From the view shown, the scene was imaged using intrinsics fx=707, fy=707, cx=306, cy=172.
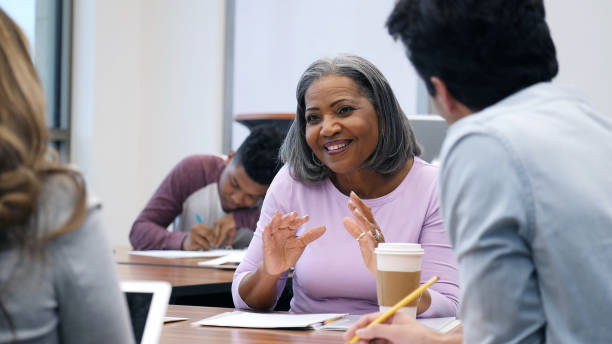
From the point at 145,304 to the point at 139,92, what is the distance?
4.29 metres

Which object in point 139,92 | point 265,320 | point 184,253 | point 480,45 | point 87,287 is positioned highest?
point 480,45

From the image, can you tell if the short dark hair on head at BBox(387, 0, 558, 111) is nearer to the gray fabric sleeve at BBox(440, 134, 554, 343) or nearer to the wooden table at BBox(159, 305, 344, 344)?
the gray fabric sleeve at BBox(440, 134, 554, 343)

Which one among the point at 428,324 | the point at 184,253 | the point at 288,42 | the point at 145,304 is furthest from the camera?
the point at 288,42

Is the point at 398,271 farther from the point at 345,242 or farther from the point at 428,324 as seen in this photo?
the point at 345,242

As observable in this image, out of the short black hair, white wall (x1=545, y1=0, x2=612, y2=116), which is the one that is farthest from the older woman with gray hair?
white wall (x1=545, y1=0, x2=612, y2=116)

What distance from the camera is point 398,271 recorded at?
4.27ft

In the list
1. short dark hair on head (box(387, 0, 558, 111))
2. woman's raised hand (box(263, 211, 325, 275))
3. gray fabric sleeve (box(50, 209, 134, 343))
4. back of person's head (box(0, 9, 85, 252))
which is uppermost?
short dark hair on head (box(387, 0, 558, 111))

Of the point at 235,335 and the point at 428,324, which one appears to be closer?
the point at 235,335

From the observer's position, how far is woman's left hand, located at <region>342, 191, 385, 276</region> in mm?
1518

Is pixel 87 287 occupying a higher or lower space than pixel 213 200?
higher

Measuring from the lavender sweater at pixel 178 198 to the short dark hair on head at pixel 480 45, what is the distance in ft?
A: 7.67

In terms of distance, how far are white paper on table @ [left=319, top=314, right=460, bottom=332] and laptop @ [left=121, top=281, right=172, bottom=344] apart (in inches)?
19.0

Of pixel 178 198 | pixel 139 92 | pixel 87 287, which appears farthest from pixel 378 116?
pixel 139 92

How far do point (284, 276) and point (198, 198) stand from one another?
1528 millimetres
